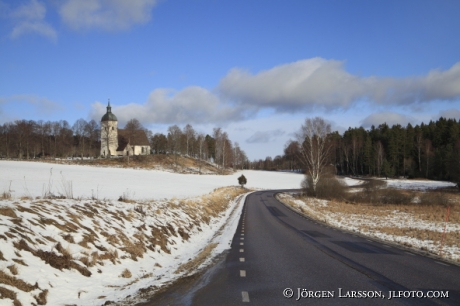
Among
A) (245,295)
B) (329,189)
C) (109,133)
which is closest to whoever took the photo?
(245,295)

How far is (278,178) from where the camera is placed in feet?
350

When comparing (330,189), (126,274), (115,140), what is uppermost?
(115,140)

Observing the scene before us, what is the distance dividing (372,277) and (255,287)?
9.95ft

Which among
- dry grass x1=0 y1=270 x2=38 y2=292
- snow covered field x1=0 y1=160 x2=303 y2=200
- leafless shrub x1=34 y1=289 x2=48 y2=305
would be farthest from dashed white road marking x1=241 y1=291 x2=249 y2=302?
snow covered field x1=0 y1=160 x2=303 y2=200

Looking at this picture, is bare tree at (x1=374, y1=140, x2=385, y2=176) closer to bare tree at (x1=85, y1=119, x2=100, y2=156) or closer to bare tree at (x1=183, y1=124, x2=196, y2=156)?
bare tree at (x1=183, y1=124, x2=196, y2=156)

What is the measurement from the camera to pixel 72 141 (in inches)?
4673

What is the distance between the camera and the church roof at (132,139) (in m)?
111

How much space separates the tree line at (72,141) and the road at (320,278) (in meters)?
95.9

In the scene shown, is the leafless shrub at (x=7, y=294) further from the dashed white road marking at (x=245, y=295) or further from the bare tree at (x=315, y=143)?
the bare tree at (x=315, y=143)

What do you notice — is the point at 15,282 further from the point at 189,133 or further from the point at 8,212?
the point at 189,133

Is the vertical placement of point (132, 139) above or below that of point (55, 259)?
above

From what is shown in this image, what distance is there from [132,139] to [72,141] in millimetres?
23952

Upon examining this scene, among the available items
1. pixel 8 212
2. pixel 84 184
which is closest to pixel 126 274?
pixel 8 212

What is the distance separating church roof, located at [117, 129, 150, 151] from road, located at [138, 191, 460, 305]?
4058 inches
